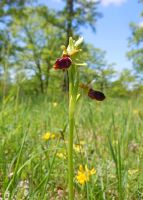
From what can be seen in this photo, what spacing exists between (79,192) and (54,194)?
112mm

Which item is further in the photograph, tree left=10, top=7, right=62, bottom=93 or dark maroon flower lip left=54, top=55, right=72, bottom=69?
tree left=10, top=7, right=62, bottom=93

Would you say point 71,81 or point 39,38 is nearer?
point 71,81

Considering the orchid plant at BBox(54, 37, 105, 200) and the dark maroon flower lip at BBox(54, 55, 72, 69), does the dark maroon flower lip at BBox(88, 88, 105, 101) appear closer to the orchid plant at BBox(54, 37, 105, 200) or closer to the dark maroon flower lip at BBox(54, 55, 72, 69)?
the orchid plant at BBox(54, 37, 105, 200)

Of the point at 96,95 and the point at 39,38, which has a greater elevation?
the point at 39,38

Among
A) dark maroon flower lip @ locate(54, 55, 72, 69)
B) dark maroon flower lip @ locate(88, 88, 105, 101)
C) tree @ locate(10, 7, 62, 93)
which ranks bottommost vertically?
dark maroon flower lip @ locate(88, 88, 105, 101)

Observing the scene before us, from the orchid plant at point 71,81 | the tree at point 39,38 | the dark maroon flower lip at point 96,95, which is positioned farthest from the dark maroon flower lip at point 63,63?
the tree at point 39,38

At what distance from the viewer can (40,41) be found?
3725cm

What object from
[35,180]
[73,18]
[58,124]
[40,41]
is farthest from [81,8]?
[35,180]

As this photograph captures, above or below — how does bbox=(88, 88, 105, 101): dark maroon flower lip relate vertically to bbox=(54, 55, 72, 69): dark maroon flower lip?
below

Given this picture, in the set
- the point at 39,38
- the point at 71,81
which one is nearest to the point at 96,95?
the point at 71,81

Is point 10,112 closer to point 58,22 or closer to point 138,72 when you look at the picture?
point 58,22

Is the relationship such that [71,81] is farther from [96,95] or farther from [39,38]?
[39,38]

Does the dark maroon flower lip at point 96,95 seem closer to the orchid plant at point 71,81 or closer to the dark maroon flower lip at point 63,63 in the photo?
the orchid plant at point 71,81

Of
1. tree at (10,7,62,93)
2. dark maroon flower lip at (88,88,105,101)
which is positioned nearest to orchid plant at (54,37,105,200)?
dark maroon flower lip at (88,88,105,101)
